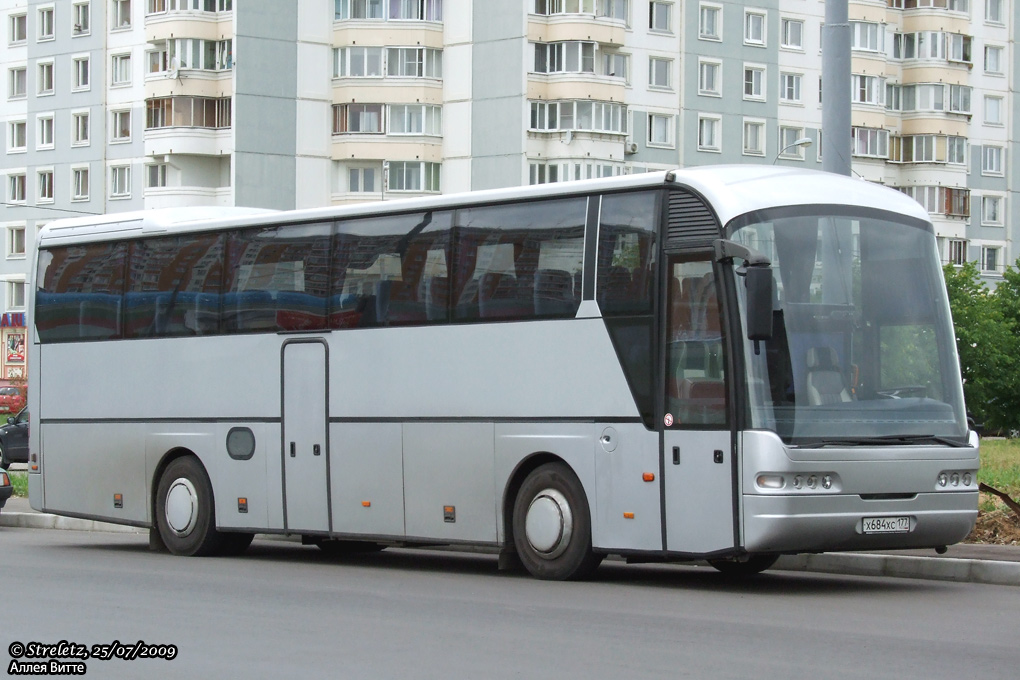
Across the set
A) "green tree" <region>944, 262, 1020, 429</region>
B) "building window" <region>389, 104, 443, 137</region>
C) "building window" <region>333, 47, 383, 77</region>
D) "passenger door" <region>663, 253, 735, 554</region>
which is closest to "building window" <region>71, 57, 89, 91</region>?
"building window" <region>333, 47, 383, 77</region>

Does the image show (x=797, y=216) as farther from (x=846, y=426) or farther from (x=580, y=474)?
(x=580, y=474)

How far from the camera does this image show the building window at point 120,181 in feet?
247

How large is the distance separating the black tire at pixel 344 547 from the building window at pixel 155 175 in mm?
54734

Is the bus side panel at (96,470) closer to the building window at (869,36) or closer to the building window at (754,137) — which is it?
the building window at (754,137)

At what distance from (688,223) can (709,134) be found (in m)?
63.3

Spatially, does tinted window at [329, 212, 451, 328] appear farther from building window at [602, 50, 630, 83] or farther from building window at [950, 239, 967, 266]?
building window at [950, 239, 967, 266]

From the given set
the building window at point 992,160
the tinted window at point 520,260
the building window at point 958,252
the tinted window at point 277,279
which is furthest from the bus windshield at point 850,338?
the building window at point 992,160

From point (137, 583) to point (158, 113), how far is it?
194 ft

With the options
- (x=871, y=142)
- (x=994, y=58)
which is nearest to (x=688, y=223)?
(x=871, y=142)

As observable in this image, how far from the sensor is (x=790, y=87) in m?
79.6

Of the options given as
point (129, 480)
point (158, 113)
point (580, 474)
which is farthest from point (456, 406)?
point (158, 113)

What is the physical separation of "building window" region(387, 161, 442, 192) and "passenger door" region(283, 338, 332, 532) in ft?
174

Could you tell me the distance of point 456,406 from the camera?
16.3 metres

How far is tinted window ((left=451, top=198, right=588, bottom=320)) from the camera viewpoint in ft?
49.8
